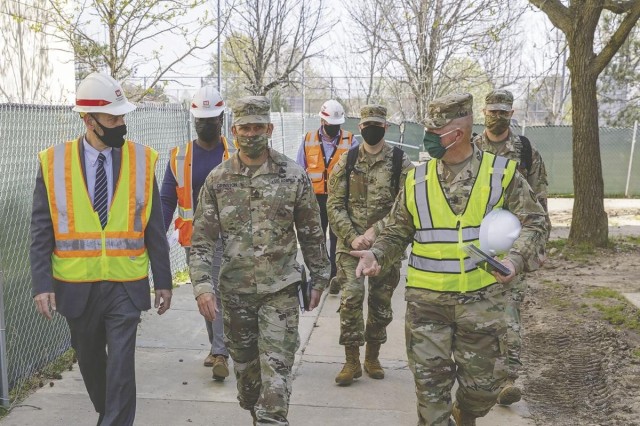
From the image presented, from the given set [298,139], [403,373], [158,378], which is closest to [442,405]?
[403,373]

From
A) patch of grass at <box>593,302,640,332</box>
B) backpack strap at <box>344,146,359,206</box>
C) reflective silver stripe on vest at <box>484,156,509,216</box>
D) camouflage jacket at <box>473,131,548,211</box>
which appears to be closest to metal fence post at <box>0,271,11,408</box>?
backpack strap at <box>344,146,359,206</box>

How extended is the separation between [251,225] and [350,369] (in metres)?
2.06

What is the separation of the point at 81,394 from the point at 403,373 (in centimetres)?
250

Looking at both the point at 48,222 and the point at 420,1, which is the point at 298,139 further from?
the point at 48,222

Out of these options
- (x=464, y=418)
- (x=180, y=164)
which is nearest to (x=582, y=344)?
(x=464, y=418)

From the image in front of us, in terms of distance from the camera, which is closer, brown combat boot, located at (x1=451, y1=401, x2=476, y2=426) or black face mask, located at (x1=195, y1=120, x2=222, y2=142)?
brown combat boot, located at (x1=451, y1=401, x2=476, y2=426)

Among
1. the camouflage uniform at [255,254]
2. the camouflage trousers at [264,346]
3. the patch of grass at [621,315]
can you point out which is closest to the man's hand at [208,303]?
the camouflage uniform at [255,254]

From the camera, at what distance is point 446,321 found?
423cm

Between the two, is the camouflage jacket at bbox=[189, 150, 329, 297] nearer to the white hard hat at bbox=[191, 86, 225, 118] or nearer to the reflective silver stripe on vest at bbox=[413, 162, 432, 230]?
the reflective silver stripe on vest at bbox=[413, 162, 432, 230]

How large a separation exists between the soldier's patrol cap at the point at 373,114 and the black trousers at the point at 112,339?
2.67 meters

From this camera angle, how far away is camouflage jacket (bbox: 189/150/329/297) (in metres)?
4.49

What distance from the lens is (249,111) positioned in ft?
14.9

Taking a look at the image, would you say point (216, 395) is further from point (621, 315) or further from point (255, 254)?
point (621, 315)

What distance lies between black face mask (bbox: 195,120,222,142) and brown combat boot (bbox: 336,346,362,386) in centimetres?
191
